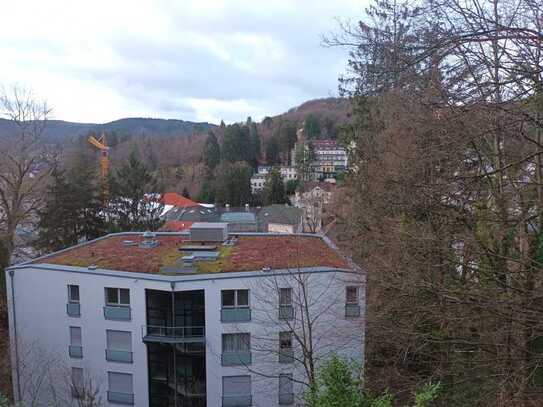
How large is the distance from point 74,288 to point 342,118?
465 inches

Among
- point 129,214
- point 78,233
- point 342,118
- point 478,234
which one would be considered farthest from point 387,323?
point 129,214

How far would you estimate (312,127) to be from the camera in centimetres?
7519

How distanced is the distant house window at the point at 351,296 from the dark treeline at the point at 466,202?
42.7 inches

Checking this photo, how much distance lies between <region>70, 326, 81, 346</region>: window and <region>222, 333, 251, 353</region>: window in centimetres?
437

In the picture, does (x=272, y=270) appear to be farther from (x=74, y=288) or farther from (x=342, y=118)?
(x=342, y=118)

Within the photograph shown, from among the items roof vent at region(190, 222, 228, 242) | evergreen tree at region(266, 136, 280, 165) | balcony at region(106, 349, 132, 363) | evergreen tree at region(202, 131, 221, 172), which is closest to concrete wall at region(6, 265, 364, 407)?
balcony at region(106, 349, 132, 363)

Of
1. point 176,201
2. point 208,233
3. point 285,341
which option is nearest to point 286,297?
point 285,341

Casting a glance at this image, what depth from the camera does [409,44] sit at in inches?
163

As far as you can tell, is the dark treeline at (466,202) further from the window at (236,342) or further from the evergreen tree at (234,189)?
the evergreen tree at (234,189)

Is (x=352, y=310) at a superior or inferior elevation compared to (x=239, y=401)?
superior

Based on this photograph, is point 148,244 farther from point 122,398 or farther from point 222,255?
point 122,398

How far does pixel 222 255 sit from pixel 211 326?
2.69 m

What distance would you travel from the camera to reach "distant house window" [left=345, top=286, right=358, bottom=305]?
41.6 feet

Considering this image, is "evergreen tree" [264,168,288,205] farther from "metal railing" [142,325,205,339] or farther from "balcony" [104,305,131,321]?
"balcony" [104,305,131,321]
